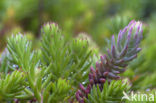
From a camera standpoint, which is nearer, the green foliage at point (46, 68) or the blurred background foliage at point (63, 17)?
the green foliage at point (46, 68)

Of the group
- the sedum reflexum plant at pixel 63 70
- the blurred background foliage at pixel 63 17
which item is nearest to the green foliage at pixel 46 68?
the sedum reflexum plant at pixel 63 70

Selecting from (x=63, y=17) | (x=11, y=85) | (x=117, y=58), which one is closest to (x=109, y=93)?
(x=117, y=58)

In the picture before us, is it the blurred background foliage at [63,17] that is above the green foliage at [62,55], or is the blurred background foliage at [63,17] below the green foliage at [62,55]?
above

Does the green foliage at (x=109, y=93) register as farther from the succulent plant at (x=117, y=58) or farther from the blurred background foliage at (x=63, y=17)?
the blurred background foliage at (x=63, y=17)

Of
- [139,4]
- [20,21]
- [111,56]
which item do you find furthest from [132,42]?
[139,4]

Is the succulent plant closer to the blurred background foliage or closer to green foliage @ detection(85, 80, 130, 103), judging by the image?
green foliage @ detection(85, 80, 130, 103)

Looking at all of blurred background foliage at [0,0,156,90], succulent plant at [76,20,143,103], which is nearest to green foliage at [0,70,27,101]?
Answer: succulent plant at [76,20,143,103]

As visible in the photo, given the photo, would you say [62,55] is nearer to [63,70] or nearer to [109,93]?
[63,70]
